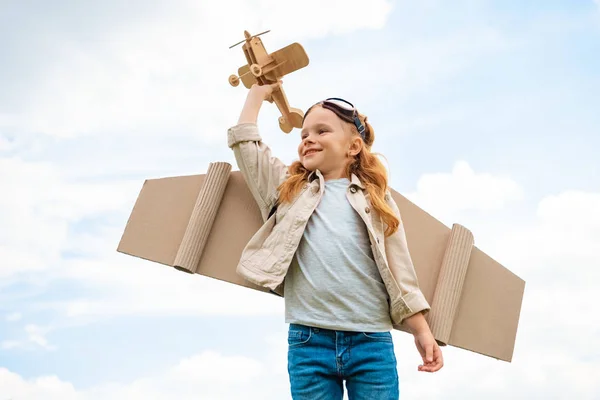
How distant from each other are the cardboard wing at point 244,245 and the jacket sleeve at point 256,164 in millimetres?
147

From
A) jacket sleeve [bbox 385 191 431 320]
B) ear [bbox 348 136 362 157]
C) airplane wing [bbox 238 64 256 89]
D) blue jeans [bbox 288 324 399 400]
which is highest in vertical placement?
airplane wing [bbox 238 64 256 89]

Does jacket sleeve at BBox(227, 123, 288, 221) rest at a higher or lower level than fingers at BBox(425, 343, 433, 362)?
higher

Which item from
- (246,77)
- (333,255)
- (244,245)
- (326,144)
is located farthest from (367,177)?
(246,77)

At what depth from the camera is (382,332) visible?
239cm

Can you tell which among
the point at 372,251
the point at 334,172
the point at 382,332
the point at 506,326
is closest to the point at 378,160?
the point at 334,172

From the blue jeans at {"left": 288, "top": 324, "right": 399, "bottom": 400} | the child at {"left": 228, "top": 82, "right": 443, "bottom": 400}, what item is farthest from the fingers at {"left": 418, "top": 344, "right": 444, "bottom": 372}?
the blue jeans at {"left": 288, "top": 324, "right": 399, "bottom": 400}

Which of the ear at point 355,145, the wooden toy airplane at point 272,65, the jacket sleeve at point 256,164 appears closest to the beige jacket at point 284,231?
the jacket sleeve at point 256,164

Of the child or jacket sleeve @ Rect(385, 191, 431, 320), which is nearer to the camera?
the child

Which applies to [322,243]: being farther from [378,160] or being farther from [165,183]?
[165,183]

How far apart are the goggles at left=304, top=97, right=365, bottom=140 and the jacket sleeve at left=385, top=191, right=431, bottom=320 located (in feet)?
1.19

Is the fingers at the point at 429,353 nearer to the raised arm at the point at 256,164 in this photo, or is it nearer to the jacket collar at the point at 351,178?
the jacket collar at the point at 351,178

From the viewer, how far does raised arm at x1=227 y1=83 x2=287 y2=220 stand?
2582mm

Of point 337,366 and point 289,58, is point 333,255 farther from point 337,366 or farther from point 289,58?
point 289,58

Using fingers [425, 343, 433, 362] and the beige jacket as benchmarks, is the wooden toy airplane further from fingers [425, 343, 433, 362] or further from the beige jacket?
fingers [425, 343, 433, 362]
